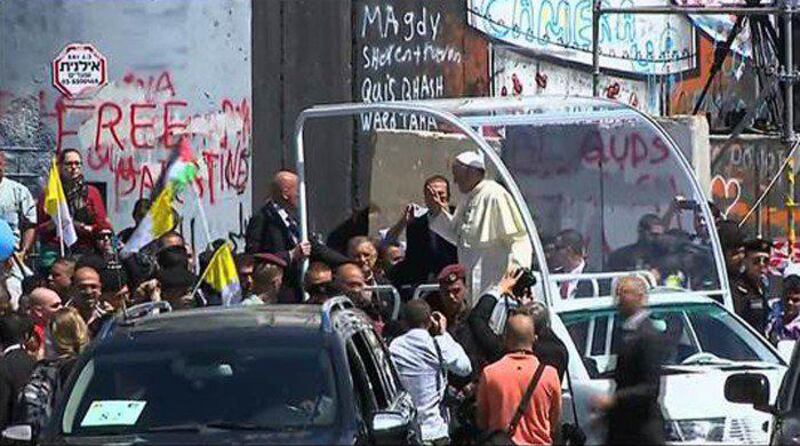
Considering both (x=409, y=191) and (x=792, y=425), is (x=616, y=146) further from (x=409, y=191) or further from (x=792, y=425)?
(x=792, y=425)

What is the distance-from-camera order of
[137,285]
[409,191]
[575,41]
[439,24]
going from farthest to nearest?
[575,41] < [439,24] < [409,191] < [137,285]

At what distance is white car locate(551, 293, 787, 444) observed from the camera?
45.2 ft

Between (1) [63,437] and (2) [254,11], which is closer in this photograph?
(1) [63,437]

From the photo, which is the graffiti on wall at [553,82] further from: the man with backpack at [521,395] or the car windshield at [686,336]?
the man with backpack at [521,395]

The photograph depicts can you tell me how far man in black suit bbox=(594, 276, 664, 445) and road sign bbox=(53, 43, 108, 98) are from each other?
39.1 feet

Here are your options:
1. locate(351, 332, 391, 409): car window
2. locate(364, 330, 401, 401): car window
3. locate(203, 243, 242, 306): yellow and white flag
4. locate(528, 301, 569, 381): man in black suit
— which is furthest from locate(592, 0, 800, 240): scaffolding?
locate(351, 332, 391, 409): car window

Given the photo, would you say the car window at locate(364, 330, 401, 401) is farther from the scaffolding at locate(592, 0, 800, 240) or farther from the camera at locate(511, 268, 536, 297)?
the scaffolding at locate(592, 0, 800, 240)

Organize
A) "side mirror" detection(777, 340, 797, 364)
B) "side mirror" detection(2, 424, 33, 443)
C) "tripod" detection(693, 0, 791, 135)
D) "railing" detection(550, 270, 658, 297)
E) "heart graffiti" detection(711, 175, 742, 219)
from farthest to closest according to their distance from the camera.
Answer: "heart graffiti" detection(711, 175, 742, 219) → "tripod" detection(693, 0, 791, 135) → "railing" detection(550, 270, 658, 297) → "side mirror" detection(777, 340, 797, 364) → "side mirror" detection(2, 424, 33, 443)

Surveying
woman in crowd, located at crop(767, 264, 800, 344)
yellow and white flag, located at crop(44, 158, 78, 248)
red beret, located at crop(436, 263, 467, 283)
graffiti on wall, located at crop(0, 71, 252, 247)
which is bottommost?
woman in crowd, located at crop(767, 264, 800, 344)

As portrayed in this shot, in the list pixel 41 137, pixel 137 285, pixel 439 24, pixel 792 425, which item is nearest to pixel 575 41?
pixel 439 24

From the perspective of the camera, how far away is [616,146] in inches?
685

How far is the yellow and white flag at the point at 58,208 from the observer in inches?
674

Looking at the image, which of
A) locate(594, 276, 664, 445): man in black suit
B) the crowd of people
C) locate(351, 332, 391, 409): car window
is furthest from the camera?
the crowd of people

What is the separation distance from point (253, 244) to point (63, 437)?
6.66m
